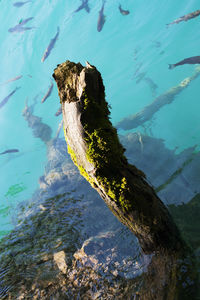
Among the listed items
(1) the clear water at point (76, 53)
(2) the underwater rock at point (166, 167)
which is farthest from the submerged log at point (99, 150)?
(1) the clear water at point (76, 53)

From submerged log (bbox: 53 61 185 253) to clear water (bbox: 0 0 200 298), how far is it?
34.4ft

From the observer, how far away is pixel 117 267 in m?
2.70

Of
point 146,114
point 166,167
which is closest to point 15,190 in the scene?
point 146,114

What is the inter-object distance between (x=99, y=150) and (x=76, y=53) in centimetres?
2104

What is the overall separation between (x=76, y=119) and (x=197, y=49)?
92.4 feet

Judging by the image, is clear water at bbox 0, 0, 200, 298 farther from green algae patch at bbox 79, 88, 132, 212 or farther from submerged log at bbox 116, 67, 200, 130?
green algae patch at bbox 79, 88, 132, 212

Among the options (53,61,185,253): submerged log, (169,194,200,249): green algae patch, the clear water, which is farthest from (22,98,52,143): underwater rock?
(53,61,185,253): submerged log

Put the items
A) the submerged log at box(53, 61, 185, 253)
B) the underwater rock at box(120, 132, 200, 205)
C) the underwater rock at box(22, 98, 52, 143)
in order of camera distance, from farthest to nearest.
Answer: the underwater rock at box(22, 98, 52, 143) < the underwater rock at box(120, 132, 200, 205) < the submerged log at box(53, 61, 185, 253)

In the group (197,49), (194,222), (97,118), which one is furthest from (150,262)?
(197,49)

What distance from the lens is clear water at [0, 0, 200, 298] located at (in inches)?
648

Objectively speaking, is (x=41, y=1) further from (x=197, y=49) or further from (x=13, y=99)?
(x=197, y=49)

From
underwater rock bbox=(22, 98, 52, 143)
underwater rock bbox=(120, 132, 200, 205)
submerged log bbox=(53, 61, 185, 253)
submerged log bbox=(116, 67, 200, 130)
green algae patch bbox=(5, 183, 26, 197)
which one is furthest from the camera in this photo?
underwater rock bbox=(22, 98, 52, 143)

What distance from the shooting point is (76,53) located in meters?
20.5

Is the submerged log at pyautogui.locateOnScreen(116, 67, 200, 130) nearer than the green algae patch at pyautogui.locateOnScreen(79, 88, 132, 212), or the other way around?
the green algae patch at pyautogui.locateOnScreen(79, 88, 132, 212)
